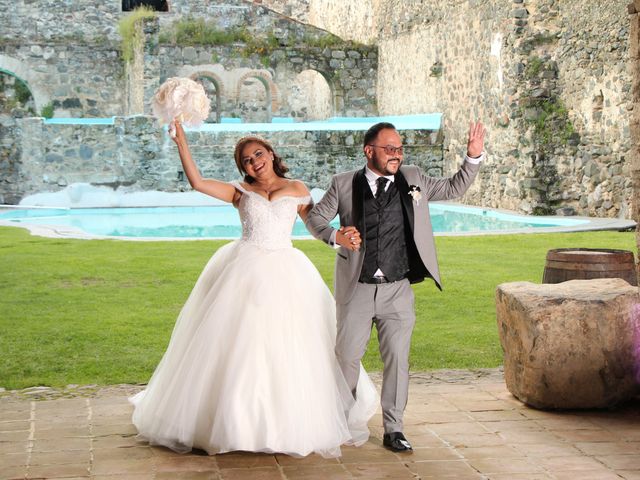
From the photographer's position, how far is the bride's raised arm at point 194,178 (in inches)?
203

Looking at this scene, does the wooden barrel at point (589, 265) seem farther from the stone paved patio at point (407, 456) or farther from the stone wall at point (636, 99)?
the stone wall at point (636, 99)

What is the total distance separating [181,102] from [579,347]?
2357 millimetres

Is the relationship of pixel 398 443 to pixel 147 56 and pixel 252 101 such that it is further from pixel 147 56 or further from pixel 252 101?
pixel 252 101

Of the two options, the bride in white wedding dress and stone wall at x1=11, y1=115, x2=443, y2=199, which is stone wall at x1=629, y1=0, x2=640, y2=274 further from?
stone wall at x1=11, y1=115, x2=443, y2=199

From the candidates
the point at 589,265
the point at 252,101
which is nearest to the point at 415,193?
the point at 589,265

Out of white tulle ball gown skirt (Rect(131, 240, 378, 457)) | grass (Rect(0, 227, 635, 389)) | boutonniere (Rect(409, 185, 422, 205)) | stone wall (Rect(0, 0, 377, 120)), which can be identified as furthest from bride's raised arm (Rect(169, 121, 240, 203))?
stone wall (Rect(0, 0, 377, 120))

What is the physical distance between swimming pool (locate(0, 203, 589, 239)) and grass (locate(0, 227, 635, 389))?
7.86 ft

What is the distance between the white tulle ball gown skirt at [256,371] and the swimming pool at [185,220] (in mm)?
10491

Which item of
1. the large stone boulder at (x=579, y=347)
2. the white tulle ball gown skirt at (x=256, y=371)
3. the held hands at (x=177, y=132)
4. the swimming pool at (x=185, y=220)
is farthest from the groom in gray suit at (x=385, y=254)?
the swimming pool at (x=185, y=220)

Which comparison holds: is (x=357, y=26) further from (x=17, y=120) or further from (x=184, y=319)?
(x=184, y=319)

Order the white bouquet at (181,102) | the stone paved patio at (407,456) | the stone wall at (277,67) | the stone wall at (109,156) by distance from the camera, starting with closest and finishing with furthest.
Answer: the stone paved patio at (407,456)
the white bouquet at (181,102)
the stone wall at (109,156)
the stone wall at (277,67)

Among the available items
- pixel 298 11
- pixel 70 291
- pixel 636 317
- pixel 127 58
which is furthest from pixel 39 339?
pixel 298 11

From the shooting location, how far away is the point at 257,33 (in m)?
24.8

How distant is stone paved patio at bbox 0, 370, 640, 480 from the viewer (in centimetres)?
459
